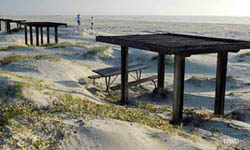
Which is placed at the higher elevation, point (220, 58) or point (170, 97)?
point (220, 58)

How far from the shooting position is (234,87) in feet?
35.4

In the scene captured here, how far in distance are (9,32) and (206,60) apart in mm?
21763

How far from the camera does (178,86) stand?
242 inches

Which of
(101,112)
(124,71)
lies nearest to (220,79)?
(124,71)

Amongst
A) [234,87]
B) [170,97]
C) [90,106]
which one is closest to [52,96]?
[90,106]

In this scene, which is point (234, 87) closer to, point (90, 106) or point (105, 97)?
point (105, 97)

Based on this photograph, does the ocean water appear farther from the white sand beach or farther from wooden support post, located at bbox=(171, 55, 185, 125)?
wooden support post, located at bbox=(171, 55, 185, 125)

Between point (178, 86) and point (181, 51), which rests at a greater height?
point (181, 51)

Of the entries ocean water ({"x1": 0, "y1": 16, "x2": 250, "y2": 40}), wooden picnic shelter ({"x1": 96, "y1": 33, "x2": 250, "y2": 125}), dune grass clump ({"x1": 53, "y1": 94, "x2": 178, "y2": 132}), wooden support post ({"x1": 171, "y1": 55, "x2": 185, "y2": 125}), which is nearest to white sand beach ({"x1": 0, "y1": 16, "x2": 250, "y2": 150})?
dune grass clump ({"x1": 53, "y1": 94, "x2": 178, "y2": 132})

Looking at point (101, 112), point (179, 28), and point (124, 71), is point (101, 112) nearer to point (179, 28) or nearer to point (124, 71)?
point (124, 71)

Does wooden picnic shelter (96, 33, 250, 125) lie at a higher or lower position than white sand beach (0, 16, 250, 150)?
higher

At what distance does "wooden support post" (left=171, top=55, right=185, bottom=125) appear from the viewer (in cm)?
606

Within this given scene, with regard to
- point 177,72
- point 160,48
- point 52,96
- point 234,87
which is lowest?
point 234,87

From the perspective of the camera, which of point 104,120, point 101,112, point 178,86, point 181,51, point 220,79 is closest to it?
point 104,120
